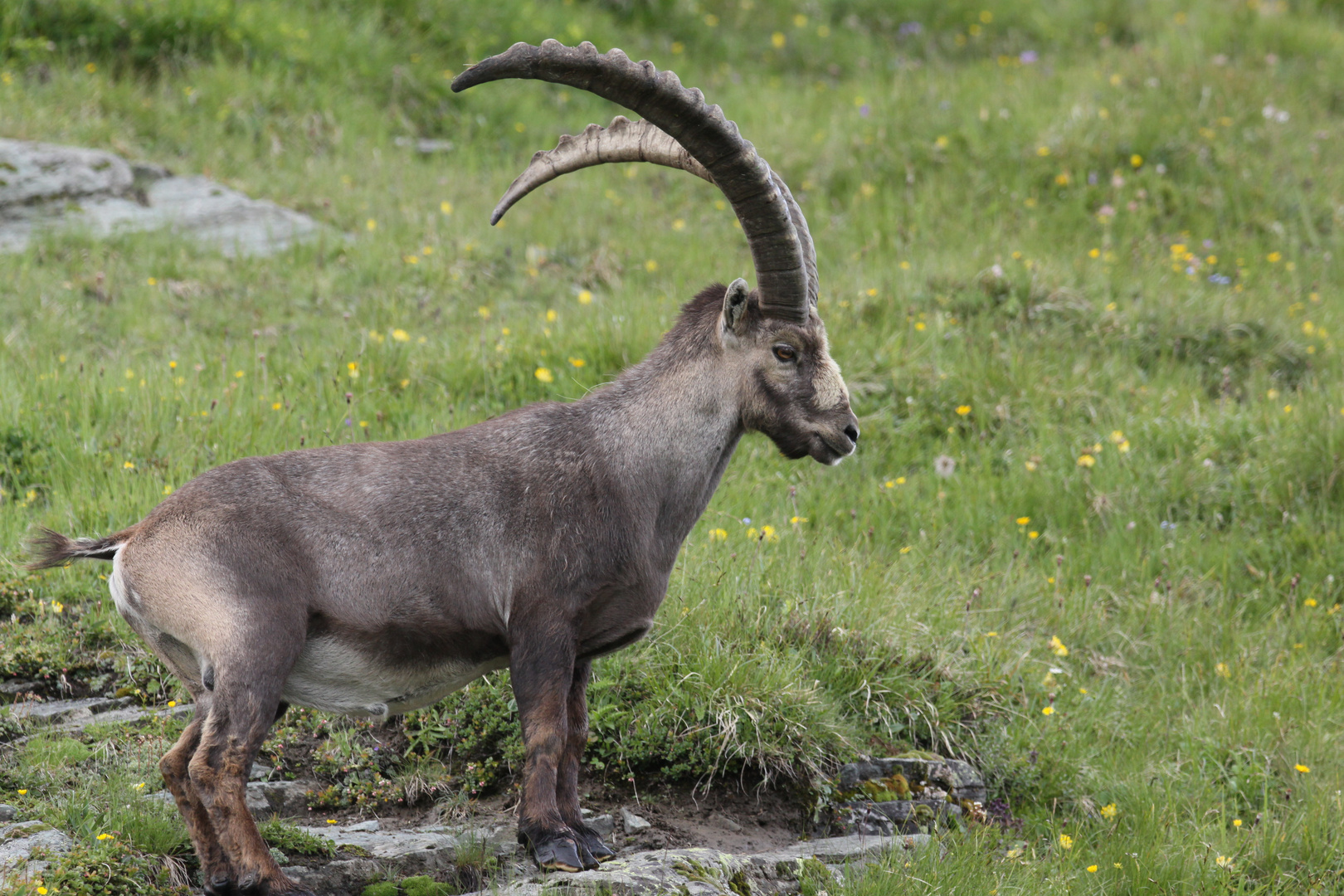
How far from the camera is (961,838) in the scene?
202 inches

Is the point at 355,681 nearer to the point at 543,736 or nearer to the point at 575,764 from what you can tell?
the point at 543,736

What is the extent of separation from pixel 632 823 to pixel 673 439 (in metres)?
1.63

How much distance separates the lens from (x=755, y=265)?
15.7 ft

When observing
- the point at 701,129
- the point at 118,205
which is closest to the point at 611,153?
the point at 701,129

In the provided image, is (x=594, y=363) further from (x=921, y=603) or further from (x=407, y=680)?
(x=407, y=680)

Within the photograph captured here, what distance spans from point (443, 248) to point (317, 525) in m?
6.23

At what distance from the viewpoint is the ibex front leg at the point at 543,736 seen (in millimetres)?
4375

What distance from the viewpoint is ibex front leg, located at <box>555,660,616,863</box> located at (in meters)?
4.62

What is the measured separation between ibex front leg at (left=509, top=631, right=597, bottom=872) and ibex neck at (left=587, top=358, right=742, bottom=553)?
0.65m

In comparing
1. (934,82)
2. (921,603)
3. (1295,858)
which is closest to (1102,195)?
(934,82)

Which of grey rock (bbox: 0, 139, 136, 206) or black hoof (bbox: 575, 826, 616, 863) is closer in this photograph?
black hoof (bbox: 575, 826, 616, 863)

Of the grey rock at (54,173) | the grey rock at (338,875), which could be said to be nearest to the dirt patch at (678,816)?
the grey rock at (338,875)

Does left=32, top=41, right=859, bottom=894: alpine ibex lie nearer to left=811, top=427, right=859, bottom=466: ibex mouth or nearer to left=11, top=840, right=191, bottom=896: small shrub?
left=811, top=427, right=859, bottom=466: ibex mouth

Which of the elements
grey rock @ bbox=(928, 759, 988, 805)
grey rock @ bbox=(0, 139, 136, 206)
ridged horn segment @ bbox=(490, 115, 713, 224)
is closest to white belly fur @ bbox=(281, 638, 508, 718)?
ridged horn segment @ bbox=(490, 115, 713, 224)
